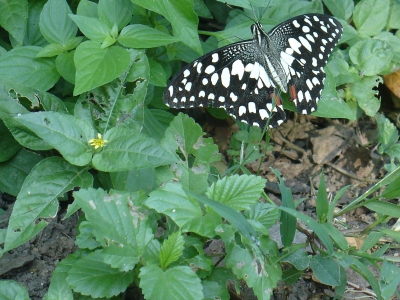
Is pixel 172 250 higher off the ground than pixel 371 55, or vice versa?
pixel 371 55

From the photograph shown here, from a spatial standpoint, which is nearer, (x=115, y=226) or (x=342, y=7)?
(x=115, y=226)

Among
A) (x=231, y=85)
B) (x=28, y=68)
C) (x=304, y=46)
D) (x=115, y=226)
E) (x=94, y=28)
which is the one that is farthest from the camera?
(x=304, y=46)

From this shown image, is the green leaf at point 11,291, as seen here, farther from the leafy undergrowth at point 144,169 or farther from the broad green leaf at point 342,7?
the broad green leaf at point 342,7

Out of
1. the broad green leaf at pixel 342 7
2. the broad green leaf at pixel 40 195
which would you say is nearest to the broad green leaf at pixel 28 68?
the broad green leaf at pixel 40 195

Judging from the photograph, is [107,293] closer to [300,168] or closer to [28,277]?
[28,277]

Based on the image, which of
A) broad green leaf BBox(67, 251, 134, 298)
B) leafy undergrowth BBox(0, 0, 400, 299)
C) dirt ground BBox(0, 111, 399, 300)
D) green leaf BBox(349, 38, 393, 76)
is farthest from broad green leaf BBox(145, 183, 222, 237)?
green leaf BBox(349, 38, 393, 76)

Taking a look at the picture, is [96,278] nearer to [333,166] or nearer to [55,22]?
[55,22]

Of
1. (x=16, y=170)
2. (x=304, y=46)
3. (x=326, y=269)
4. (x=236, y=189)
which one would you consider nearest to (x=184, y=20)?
(x=304, y=46)
